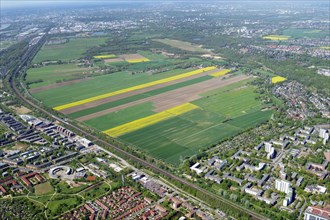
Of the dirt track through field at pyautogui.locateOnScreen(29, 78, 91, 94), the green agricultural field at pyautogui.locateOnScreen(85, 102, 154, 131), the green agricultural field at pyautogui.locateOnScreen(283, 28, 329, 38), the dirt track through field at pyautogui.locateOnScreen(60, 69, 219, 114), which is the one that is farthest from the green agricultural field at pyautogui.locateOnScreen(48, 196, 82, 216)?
the green agricultural field at pyautogui.locateOnScreen(283, 28, 329, 38)

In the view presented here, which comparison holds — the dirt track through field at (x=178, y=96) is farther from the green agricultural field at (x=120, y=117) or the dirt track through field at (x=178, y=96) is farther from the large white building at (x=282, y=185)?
the large white building at (x=282, y=185)

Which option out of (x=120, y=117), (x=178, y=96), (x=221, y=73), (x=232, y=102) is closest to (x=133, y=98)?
(x=178, y=96)

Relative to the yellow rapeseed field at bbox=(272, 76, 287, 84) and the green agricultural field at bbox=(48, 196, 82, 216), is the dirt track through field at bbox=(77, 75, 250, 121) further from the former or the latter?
the green agricultural field at bbox=(48, 196, 82, 216)

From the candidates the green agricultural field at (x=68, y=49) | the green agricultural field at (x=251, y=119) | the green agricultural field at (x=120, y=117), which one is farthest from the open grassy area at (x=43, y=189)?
the green agricultural field at (x=68, y=49)

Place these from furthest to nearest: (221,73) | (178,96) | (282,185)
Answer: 1. (221,73)
2. (178,96)
3. (282,185)

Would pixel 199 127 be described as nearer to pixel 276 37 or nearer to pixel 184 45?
pixel 184 45

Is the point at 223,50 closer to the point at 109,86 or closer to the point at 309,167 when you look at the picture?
the point at 109,86

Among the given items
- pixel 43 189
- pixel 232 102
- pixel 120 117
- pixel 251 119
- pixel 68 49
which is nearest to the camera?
pixel 43 189

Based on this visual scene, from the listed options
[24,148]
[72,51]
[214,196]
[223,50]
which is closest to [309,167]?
[214,196]
